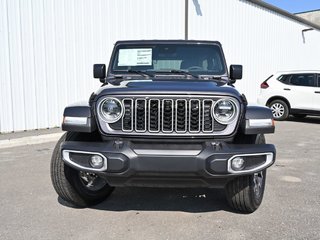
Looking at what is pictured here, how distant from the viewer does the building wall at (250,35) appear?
1413 centimetres

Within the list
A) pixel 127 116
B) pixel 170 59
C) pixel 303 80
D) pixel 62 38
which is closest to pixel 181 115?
pixel 127 116

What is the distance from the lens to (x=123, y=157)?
3.16m

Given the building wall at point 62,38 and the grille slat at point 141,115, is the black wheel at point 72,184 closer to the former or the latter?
the grille slat at point 141,115

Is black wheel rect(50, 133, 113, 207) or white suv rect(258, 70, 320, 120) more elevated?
white suv rect(258, 70, 320, 120)

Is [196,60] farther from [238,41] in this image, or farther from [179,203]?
[238,41]

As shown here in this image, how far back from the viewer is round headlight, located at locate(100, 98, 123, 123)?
3359mm

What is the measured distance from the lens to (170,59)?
15.2ft

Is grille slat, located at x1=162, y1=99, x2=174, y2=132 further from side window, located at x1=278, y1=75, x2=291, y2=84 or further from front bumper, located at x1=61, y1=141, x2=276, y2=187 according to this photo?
side window, located at x1=278, y1=75, x2=291, y2=84

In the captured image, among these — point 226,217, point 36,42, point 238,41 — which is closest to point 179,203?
point 226,217

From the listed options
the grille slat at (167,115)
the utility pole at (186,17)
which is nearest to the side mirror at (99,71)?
the grille slat at (167,115)

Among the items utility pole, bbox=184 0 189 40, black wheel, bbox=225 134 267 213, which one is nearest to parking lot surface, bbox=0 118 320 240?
black wheel, bbox=225 134 267 213

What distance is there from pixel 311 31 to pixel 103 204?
877 inches

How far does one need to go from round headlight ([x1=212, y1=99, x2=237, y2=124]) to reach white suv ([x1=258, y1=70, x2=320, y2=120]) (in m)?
8.85

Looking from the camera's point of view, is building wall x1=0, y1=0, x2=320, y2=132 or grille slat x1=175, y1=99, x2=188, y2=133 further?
building wall x1=0, y1=0, x2=320, y2=132
